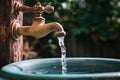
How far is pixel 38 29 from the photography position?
1600 millimetres

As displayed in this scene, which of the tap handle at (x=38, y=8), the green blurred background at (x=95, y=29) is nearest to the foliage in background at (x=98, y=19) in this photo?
the green blurred background at (x=95, y=29)

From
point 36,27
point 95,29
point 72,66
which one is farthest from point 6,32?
point 95,29

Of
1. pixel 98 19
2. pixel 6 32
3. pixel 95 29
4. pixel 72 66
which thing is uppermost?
pixel 6 32

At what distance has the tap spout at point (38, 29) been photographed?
1526 millimetres

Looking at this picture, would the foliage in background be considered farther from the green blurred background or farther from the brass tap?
the brass tap

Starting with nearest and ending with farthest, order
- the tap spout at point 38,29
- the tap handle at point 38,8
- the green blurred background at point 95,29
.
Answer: the tap spout at point 38,29 → the tap handle at point 38,8 → the green blurred background at point 95,29

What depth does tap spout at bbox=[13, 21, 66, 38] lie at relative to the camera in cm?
153

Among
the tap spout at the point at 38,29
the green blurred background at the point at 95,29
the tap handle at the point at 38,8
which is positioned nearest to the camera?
the tap spout at the point at 38,29

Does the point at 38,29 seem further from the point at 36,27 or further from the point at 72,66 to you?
the point at 72,66

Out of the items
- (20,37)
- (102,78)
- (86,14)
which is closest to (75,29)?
(86,14)

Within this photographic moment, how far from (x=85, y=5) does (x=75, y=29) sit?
337 millimetres

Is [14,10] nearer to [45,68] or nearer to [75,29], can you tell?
[45,68]

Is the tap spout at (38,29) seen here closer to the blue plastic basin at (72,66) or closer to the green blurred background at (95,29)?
the blue plastic basin at (72,66)

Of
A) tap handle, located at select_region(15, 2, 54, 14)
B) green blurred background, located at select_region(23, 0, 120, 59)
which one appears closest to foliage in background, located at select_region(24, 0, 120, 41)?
green blurred background, located at select_region(23, 0, 120, 59)
